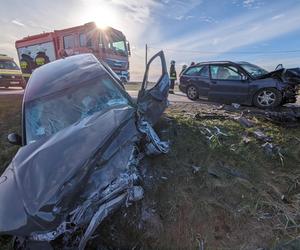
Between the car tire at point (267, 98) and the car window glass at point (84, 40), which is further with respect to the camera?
the car window glass at point (84, 40)

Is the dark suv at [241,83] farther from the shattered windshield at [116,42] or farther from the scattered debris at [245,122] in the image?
the shattered windshield at [116,42]

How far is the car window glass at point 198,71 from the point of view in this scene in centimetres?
877

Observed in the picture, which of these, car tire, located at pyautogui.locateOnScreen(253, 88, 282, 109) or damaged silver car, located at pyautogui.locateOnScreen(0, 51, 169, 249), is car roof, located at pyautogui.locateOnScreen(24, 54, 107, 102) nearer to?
damaged silver car, located at pyautogui.locateOnScreen(0, 51, 169, 249)

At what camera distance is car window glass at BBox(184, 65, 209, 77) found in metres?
8.77

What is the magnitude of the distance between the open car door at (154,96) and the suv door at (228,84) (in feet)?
11.1

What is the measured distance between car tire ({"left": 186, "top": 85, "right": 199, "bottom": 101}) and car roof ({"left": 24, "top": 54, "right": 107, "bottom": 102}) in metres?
5.26

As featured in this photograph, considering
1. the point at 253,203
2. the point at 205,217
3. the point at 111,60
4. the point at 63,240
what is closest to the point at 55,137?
the point at 63,240

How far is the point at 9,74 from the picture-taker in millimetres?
13789

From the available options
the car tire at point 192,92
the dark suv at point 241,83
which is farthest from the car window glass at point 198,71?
the car tire at point 192,92

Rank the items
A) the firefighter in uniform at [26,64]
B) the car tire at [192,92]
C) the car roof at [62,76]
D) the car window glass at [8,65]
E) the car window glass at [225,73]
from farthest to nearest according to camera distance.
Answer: the firefighter in uniform at [26,64]
the car window glass at [8,65]
the car tire at [192,92]
the car window glass at [225,73]
the car roof at [62,76]

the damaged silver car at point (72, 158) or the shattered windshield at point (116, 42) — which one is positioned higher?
the shattered windshield at point (116, 42)

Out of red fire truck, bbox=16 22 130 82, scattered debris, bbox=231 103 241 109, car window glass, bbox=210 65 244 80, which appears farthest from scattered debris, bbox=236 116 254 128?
red fire truck, bbox=16 22 130 82

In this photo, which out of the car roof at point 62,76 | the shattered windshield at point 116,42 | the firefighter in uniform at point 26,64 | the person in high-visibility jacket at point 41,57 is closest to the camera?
the car roof at point 62,76

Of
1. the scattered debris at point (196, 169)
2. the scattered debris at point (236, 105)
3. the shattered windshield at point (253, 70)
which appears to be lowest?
the scattered debris at point (196, 169)
